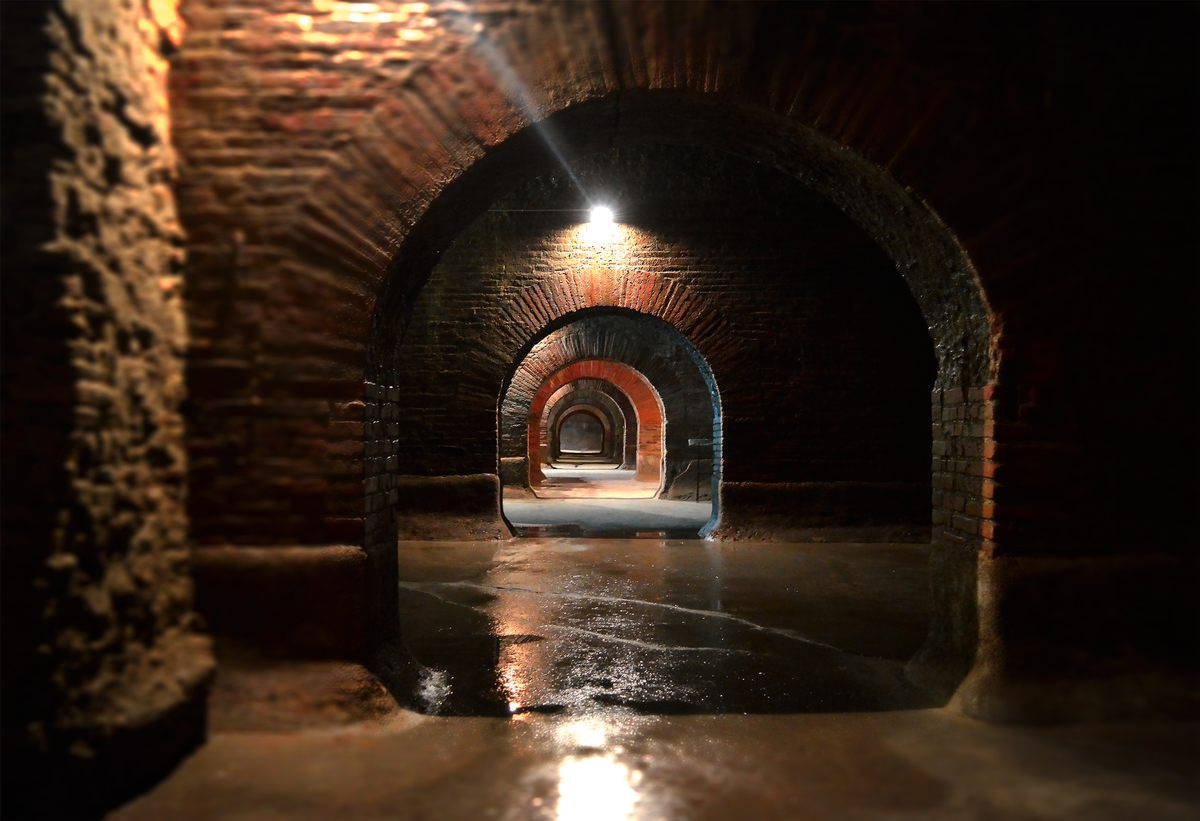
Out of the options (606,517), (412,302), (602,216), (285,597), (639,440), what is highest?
(602,216)

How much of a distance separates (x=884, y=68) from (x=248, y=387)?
9.18ft

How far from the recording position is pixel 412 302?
3.77m

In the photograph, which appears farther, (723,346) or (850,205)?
(723,346)

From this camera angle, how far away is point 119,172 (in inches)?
99.3

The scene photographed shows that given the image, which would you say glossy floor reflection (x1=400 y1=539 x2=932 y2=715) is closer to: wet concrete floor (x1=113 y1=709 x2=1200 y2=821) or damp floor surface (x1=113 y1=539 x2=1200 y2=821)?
damp floor surface (x1=113 y1=539 x2=1200 y2=821)

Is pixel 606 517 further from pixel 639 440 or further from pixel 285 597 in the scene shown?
pixel 285 597

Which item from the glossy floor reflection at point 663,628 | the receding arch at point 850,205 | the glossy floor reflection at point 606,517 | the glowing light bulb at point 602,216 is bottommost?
the glossy floor reflection at point 606,517

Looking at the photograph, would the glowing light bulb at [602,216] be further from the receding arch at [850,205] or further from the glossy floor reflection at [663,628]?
the receding arch at [850,205]

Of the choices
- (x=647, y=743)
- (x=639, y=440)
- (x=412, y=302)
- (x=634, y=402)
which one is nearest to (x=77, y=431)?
(x=412, y=302)

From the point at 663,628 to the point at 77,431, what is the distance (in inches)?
123

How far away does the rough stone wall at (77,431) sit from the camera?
2.19 metres

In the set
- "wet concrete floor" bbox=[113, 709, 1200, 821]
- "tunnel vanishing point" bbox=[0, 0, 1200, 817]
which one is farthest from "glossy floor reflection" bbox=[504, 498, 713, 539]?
"wet concrete floor" bbox=[113, 709, 1200, 821]

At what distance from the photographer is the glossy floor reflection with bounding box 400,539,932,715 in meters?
3.32

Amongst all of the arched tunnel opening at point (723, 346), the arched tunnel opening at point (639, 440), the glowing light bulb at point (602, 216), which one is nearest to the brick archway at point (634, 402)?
the arched tunnel opening at point (639, 440)
